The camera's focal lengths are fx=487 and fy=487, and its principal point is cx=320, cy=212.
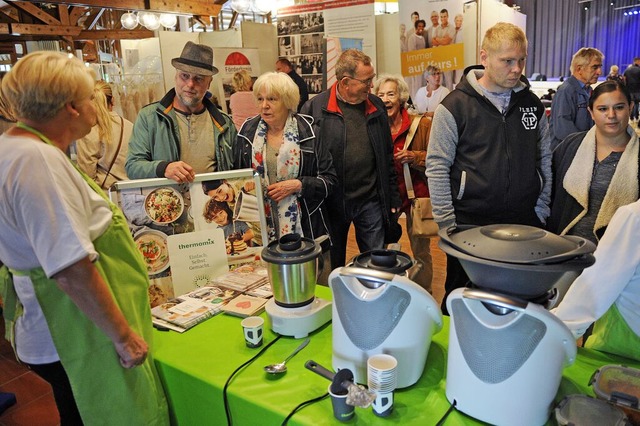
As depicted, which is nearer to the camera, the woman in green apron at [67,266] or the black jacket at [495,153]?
the woman in green apron at [67,266]

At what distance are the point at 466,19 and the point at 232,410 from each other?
4.45 meters

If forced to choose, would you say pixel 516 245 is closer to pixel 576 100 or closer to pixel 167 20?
pixel 576 100

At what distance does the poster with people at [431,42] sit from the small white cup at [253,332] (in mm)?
3964

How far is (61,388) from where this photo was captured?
1.34 m

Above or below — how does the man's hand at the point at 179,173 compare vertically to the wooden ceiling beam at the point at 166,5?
below

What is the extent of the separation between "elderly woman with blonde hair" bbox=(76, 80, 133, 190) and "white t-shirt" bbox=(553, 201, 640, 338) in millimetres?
2691

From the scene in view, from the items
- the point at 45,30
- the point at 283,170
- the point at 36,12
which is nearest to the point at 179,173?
the point at 283,170

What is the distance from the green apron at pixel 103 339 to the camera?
1.19 m

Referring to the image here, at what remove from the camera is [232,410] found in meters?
1.21

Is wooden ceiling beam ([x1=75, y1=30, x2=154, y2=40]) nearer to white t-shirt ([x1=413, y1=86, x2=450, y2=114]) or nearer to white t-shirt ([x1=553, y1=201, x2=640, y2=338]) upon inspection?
white t-shirt ([x1=413, y1=86, x2=450, y2=114])

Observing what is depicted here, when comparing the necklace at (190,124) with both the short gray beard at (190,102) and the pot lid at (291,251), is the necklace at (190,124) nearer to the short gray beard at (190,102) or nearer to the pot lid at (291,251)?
the short gray beard at (190,102)

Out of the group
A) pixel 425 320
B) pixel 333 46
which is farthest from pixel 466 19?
pixel 425 320

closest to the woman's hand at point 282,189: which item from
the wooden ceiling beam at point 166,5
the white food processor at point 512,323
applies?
the white food processor at point 512,323

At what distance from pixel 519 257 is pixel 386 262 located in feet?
1.14
